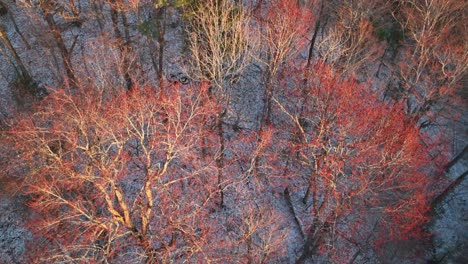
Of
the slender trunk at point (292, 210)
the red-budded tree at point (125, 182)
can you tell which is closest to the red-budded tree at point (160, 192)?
the red-budded tree at point (125, 182)

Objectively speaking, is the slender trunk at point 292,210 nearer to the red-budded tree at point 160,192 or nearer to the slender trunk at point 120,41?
the red-budded tree at point 160,192

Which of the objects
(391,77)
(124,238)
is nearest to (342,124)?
(391,77)

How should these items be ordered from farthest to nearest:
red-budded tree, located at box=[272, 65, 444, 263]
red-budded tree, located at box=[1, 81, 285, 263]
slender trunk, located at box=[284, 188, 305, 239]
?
slender trunk, located at box=[284, 188, 305, 239]
red-budded tree, located at box=[272, 65, 444, 263]
red-budded tree, located at box=[1, 81, 285, 263]

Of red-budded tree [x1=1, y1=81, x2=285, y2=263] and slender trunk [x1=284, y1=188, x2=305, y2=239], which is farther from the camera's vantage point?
slender trunk [x1=284, y1=188, x2=305, y2=239]

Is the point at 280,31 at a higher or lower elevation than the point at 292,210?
higher

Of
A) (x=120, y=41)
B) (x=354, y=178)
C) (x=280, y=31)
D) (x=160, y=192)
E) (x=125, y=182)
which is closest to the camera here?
(x=280, y=31)

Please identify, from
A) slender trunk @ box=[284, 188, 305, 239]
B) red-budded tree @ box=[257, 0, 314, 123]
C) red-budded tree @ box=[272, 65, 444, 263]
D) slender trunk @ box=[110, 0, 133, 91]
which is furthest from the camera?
slender trunk @ box=[284, 188, 305, 239]

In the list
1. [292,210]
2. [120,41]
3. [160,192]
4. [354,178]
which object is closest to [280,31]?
[120,41]

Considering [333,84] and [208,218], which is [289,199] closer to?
[208,218]

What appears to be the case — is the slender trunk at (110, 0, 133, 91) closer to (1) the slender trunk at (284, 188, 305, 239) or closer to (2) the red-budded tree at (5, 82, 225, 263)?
→ (2) the red-budded tree at (5, 82, 225, 263)

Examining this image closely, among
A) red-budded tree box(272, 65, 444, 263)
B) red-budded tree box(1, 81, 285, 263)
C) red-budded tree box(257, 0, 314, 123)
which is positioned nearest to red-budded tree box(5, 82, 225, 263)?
red-budded tree box(1, 81, 285, 263)

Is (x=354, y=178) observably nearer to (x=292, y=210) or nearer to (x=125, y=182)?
(x=292, y=210)
